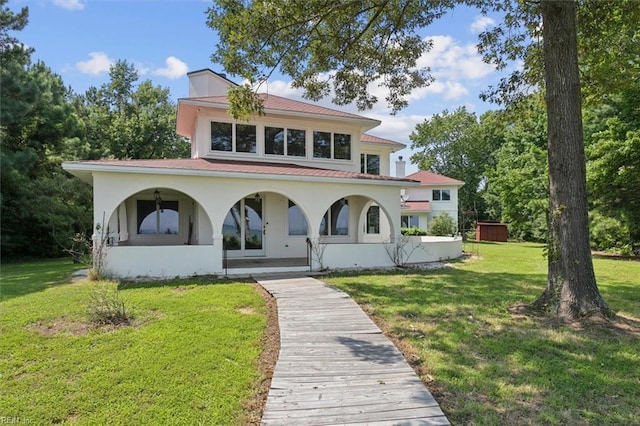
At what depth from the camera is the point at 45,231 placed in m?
20.1

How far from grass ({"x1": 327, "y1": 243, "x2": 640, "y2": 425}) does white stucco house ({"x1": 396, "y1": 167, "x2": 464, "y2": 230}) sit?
25.5 metres

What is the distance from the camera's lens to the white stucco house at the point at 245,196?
34.4 ft

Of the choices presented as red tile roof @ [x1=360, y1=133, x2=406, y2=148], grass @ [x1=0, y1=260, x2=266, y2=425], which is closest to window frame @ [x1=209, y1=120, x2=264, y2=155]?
red tile roof @ [x1=360, y1=133, x2=406, y2=148]

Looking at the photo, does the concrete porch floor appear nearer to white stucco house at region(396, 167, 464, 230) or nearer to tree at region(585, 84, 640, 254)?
tree at region(585, 84, 640, 254)

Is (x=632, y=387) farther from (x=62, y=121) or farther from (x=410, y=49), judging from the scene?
(x=62, y=121)

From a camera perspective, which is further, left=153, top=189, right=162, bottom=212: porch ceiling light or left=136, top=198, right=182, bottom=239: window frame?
left=136, top=198, right=182, bottom=239: window frame

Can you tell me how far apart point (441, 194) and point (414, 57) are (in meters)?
26.4

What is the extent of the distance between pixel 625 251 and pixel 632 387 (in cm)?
1937

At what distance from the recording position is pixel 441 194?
1396 inches

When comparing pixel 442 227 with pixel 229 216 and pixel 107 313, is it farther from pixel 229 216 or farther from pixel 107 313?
pixel 107 313

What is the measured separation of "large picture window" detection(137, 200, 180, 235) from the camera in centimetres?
1496

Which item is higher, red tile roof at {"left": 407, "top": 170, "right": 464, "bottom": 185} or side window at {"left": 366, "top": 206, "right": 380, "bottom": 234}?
red tile roof at {"left": 407, "top": 170, "right": 464, "bottom": 185}

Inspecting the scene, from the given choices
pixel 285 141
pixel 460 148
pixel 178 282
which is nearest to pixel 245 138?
pixel 285 141

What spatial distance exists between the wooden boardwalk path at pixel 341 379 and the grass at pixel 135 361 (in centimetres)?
38
